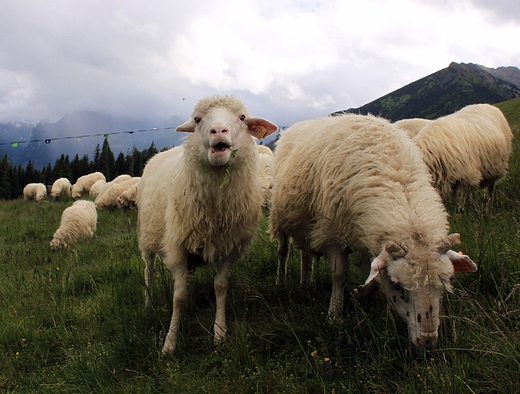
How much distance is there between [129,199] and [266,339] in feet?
43.6

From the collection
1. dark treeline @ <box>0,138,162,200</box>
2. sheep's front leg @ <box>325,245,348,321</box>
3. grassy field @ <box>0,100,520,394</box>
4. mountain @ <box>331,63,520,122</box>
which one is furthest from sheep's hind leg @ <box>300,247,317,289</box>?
mountain @ <box>331,63,520,122</box>

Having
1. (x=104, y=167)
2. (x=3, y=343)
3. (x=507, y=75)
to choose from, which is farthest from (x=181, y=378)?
(x=507, y=75)

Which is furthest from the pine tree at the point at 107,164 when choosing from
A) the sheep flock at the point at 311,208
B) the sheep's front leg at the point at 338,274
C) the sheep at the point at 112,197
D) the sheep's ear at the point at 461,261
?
the sheep's ear at the point at 461,261

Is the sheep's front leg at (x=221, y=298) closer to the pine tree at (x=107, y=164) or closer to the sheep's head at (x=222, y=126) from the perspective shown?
the sheep's head at (x=222, y=126)

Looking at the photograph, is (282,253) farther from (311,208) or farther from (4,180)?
(4,180)

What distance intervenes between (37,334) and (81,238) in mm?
6693

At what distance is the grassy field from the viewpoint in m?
2.22

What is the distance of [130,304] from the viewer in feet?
14.4

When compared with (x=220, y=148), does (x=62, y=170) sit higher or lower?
lower

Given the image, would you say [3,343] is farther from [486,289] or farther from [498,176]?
[498,176]

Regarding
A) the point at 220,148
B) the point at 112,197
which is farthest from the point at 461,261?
the point at 112,197

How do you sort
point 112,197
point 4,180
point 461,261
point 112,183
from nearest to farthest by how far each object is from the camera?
point 461,261, point 112,197, point 112,183, point 4,180

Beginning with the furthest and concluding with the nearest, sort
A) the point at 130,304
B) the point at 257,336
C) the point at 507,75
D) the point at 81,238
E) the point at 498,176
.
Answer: the point at 507,75
the point at 81,238
the point at 498,176
the point at 130,304
the point at 257,336

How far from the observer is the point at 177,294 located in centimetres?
369
